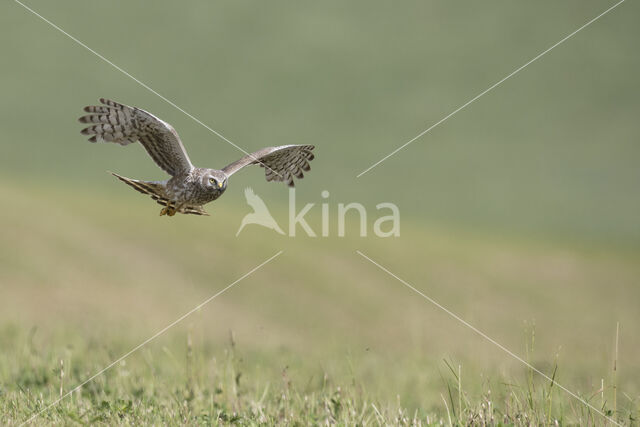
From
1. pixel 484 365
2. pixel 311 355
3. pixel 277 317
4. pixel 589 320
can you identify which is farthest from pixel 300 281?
pixel 484 365

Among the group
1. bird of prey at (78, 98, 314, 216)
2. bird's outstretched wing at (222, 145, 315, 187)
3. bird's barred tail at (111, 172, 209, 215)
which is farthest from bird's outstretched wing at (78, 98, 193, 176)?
bird's outstretched wing at (222, 145, 315, 187)

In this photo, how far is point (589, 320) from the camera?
1596 centimetres

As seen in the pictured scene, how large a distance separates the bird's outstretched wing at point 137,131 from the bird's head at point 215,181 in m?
0.45

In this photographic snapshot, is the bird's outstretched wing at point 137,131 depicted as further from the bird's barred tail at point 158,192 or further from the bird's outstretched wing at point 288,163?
the bird's outstretched wing at point 288,163

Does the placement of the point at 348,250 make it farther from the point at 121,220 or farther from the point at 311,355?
the point at 311,355

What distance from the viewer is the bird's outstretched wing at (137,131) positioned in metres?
5.38

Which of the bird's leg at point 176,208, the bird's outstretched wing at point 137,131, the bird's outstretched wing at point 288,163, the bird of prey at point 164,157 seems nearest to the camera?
the bird's leg at point 176,208

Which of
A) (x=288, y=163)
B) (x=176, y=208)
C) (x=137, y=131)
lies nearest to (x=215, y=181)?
(x=176, y=208)

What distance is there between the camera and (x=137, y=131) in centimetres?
589

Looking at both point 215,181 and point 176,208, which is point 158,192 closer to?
point 176,208

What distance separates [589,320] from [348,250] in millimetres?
7772

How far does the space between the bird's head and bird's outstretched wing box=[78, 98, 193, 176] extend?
453 millimetres

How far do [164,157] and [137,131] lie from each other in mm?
493

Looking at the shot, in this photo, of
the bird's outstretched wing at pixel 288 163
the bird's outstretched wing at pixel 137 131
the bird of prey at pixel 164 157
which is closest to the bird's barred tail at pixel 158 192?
the bird of prey at pixel 164 157
